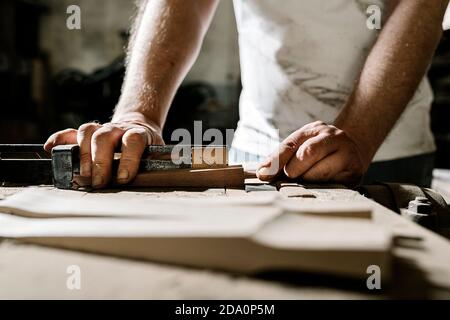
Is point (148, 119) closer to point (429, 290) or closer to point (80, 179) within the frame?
point (80, 179)

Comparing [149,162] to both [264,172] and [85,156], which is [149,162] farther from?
[264,172]

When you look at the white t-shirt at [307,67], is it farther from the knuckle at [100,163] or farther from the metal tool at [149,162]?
the knuckle at [100,163]

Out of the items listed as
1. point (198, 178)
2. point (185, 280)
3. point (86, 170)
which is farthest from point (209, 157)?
point (185, 280)

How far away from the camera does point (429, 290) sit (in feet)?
1.47

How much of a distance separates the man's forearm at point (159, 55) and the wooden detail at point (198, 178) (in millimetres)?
312

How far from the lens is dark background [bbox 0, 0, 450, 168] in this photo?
14.4 ft

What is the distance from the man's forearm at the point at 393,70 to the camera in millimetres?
1229

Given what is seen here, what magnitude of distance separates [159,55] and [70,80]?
13.2 feet

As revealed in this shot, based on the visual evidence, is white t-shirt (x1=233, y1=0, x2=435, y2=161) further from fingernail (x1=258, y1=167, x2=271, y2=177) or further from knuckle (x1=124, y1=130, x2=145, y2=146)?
knuckle (x1=124, y1=130, x2=145, y2=146)

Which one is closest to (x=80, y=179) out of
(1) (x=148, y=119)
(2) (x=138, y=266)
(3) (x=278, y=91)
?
Answer: (1) (x=148, y=119)

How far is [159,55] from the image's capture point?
151 cm

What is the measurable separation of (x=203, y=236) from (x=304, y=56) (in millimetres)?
1244

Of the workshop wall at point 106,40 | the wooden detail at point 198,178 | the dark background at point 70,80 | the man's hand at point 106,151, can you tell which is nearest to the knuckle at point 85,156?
the man's hand at point 106,151
